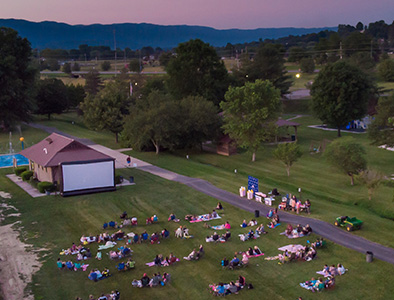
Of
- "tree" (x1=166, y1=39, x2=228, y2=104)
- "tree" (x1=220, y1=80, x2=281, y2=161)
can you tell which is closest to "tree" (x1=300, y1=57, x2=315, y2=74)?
"tree" (x1=166, y1=39, x2=228, y2=104)

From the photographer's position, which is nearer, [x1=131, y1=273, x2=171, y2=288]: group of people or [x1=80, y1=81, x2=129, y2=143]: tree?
[x1=131, y1=273, x2=171, y2=288]: group of people

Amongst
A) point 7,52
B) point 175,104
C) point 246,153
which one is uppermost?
point 7,52

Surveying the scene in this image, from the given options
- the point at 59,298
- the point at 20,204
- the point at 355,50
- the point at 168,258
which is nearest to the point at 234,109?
the point at 20,204

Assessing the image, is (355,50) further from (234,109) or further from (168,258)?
(168,258)

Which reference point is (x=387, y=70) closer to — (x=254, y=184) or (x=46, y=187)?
(x=254, y=184)

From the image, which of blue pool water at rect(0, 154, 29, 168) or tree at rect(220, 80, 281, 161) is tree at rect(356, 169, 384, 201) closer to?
tree at rect(220, 80, 281, 161)

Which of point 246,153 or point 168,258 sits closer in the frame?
point 168,258

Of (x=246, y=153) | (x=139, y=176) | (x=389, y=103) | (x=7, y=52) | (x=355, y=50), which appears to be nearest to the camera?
(x=139, y=176)
